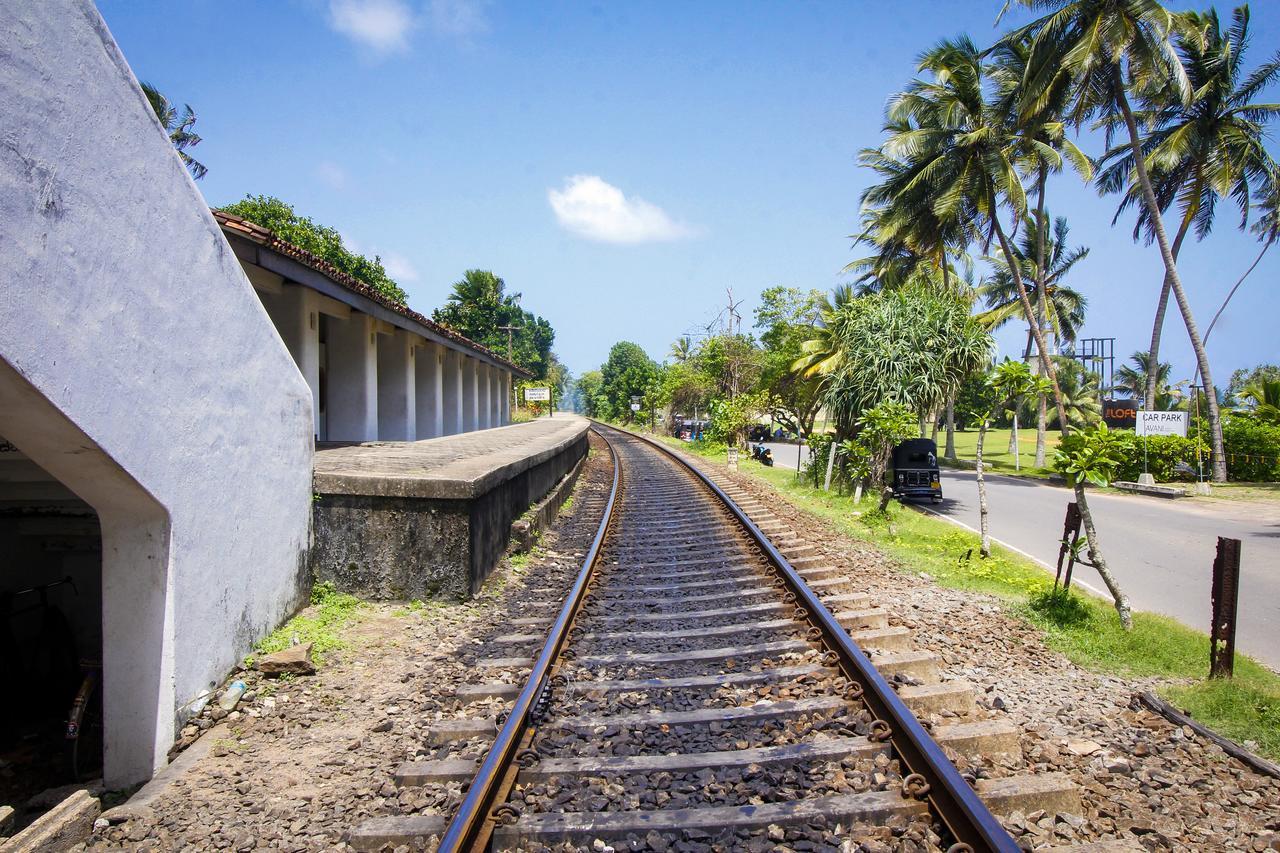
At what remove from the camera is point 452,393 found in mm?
20969

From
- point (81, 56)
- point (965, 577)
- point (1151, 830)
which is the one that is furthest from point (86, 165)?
point (965, 577)

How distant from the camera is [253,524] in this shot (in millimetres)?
4840

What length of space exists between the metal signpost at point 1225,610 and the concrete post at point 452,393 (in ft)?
60.5

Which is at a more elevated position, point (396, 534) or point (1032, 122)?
point (1032, 122)

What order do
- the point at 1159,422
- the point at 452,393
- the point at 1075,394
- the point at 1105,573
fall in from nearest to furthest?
the point at 1105,573
the point at 452,393
the point at 1159,422
the point at 1075,394

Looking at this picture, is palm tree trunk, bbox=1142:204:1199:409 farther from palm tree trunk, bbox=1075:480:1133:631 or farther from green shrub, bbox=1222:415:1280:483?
palm tree trunk, bbox=1075:480:1133:631

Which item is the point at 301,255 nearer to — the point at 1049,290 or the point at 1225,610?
the point at 1225,610

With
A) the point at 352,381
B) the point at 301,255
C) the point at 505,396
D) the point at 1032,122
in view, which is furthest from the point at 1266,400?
the point at 301,255

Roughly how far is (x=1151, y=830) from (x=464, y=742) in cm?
305

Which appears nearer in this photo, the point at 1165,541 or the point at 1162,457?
the point at 1165,541

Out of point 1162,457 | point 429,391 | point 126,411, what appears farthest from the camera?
point 1162,457

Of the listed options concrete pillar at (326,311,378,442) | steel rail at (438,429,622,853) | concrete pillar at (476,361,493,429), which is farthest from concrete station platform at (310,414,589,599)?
concrete pillar at (476,361,493,429)

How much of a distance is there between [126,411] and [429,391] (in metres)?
15.1

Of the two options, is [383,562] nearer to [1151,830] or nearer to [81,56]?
[81,56]
